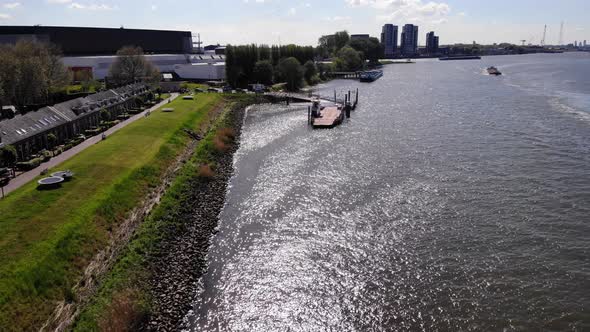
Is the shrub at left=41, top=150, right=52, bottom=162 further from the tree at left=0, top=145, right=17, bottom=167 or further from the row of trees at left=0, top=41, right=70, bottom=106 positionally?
the row of trees at left=0, top=41, right=70, bottom=106

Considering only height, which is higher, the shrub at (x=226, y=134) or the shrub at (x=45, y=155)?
the shrub at (x=45, y=155)

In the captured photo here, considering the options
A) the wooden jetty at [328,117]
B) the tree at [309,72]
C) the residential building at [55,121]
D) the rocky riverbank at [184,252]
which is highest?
the tree at [309,72]

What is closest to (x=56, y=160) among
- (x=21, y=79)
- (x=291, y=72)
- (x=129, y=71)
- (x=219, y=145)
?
(x=219, y=145)

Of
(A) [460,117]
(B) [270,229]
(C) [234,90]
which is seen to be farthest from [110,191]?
(C) [234,90]

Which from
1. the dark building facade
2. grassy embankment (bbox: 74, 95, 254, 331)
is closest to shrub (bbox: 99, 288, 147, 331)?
grassy embankment (bbox: 74, 95, 254, 331)

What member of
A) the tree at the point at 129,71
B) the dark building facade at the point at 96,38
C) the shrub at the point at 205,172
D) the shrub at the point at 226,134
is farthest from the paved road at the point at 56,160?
the dark building facade at the point at 96,38

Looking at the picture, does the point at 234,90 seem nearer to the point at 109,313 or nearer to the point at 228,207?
the point at 228,207

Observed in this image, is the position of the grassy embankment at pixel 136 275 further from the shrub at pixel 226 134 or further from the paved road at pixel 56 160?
the shrub at pixel 226 134
